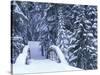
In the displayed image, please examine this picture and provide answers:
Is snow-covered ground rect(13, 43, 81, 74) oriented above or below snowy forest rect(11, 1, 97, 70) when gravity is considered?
below

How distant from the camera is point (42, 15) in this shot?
2127mm

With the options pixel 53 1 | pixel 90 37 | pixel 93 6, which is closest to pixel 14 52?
pixel 53 1

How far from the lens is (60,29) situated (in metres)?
2.18

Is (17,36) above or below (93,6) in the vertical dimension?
below

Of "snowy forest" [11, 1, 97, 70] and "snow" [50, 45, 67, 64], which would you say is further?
"snow" [50, 45, 67, 64]

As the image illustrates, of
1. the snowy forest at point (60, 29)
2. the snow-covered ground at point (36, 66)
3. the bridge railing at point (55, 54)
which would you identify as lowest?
the snow-covered ground at point (36, 66)

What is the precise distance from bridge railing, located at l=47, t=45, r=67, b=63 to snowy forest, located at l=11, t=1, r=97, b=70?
4 cm

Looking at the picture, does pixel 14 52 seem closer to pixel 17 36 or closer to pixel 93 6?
pixel 17 36

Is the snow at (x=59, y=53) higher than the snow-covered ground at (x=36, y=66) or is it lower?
higher

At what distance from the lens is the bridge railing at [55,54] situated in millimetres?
2140

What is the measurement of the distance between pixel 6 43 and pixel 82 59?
0.87 m

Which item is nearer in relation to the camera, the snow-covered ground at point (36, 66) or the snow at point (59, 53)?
the snow-covered ground at point (36, 66)

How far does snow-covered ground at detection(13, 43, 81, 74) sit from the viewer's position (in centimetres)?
203

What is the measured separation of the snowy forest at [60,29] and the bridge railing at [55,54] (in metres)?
0.04
